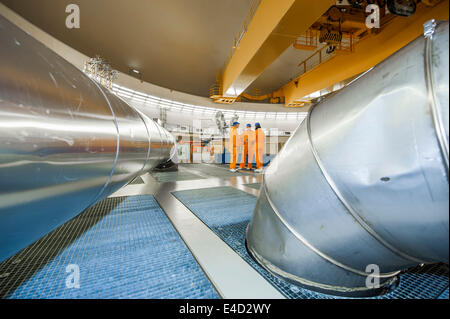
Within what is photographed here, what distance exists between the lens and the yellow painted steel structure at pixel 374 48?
119 inches

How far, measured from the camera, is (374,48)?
4023 millimetres

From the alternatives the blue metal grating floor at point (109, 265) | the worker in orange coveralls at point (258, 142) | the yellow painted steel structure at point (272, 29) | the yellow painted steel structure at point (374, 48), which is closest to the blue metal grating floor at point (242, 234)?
the blue metal grating floor at point (109, 265)

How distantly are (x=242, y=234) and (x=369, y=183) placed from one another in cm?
105

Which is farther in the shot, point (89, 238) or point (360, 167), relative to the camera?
point (89, 238)

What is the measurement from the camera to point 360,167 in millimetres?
582

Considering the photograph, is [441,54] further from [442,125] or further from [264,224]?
[264,224]

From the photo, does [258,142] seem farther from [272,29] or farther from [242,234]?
[242,234]

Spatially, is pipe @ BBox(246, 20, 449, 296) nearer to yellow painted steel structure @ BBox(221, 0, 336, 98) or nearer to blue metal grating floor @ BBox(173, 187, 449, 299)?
blue metal grating floor @ BBox(173, 187, 449, 299)

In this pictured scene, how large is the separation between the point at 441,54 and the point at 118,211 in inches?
90.9

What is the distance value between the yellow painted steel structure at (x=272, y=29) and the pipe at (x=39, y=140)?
113 inches

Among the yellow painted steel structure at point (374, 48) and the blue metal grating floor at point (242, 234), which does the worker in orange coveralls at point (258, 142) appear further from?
the yellow painted steel structure at point (374, 48)
